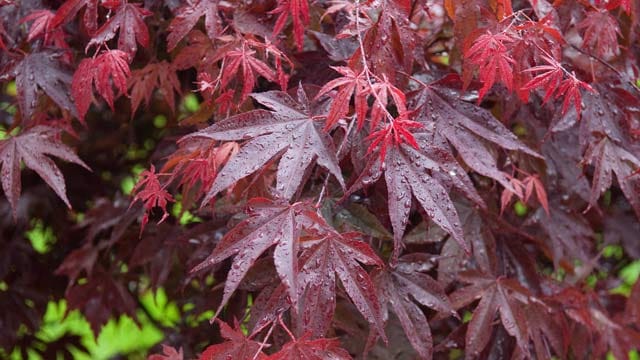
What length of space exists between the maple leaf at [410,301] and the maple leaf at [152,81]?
25.6 inches

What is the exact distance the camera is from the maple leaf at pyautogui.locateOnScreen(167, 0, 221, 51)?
1.68 meters

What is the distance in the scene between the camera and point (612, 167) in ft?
5.88

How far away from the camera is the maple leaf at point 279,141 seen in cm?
138

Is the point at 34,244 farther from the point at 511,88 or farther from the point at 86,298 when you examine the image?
the point at 511,88

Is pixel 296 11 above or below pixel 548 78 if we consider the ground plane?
above

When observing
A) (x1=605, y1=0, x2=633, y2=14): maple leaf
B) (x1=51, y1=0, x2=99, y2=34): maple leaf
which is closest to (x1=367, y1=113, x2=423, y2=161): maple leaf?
(x1=605, y1=0, x2=633, y2=14): maple leaf

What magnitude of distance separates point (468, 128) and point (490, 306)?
1.50 ft

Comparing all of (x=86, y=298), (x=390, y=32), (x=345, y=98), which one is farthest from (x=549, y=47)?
(x=86, y=298)

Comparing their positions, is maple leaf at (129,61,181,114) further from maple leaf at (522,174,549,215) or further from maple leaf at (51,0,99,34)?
maple leaf at (522,174,549,215)

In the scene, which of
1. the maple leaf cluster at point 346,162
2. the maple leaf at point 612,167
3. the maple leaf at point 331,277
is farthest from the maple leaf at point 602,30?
the maple leaf at point 331,277

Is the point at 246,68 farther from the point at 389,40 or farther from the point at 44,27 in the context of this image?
the point at 44,27

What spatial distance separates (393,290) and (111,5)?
2.73 ft

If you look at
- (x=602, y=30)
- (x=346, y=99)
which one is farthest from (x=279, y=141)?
(x=602, y=30)

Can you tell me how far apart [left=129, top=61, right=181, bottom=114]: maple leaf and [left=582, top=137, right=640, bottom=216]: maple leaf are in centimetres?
95
